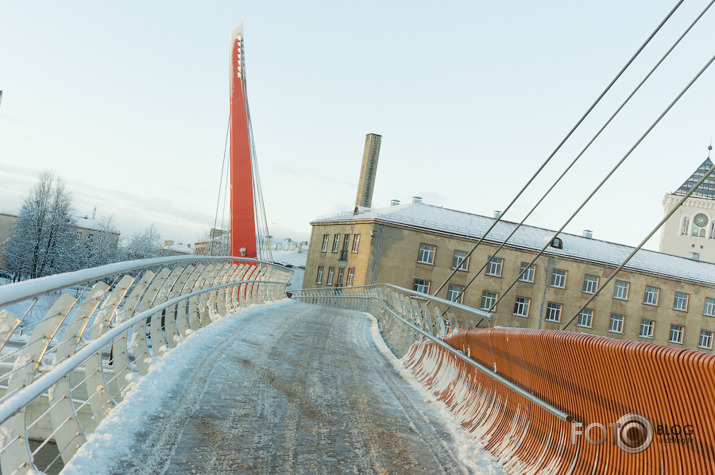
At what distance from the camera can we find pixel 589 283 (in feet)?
183

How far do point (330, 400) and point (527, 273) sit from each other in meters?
51.2

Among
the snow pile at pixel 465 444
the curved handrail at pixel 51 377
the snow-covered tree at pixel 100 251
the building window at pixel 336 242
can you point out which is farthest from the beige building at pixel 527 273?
the curved handrail at pixel 51 377

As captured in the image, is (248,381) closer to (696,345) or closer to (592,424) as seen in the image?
(592,424)

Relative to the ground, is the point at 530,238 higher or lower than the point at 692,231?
lower

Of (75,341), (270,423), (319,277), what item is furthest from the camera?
(319,277)

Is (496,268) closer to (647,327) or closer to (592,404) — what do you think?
(647,327)

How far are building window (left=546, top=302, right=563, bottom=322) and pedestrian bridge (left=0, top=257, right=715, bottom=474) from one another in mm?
48782

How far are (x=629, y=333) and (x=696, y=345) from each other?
304 inches

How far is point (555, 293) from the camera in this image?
55312 mm

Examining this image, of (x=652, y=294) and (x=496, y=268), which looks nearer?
(x=496, y=268)

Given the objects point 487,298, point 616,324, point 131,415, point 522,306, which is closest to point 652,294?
point 616,324

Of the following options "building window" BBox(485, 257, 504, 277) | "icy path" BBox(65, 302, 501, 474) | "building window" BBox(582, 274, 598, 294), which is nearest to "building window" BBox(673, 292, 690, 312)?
"building window" BBox(582, 274, 598, 294)

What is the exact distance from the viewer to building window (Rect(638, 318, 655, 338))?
187ft

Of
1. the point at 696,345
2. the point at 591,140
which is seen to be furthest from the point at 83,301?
the point at 696,345
